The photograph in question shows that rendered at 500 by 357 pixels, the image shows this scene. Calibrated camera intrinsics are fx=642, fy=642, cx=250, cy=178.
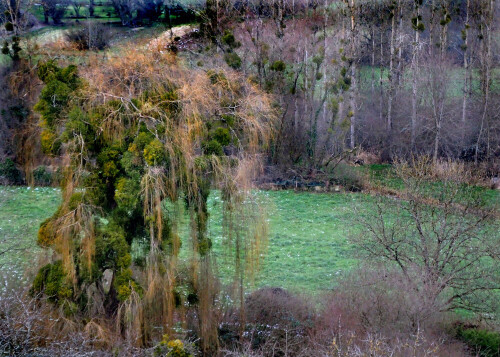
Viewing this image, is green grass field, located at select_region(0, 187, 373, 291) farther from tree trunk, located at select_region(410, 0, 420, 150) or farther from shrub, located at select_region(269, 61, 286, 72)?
tree trunk, located at select_region(410, 0, 420, 150)

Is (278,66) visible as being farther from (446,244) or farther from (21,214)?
(446,244)

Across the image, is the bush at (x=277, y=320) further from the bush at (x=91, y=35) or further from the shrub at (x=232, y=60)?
the shrub at (x=232, y=60)

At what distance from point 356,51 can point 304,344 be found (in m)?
22.0

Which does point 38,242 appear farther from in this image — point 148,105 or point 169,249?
point 148,105

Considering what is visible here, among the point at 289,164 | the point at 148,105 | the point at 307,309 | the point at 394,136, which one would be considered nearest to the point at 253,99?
the point at 148,105

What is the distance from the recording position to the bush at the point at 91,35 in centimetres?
2231

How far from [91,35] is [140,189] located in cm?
1606

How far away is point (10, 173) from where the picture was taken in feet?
79.4

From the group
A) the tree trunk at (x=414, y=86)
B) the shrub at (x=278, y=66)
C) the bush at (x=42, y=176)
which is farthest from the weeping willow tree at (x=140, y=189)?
the tree trunk at (x=414, y=86)

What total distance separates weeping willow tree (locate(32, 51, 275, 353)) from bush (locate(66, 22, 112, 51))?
10488 millimetres

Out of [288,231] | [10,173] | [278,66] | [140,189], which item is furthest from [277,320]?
[278,66]

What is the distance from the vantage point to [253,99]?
12531 millimetres

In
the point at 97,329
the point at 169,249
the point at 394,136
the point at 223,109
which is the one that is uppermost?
the point at 223,109

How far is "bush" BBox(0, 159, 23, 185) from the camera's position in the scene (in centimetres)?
2377
